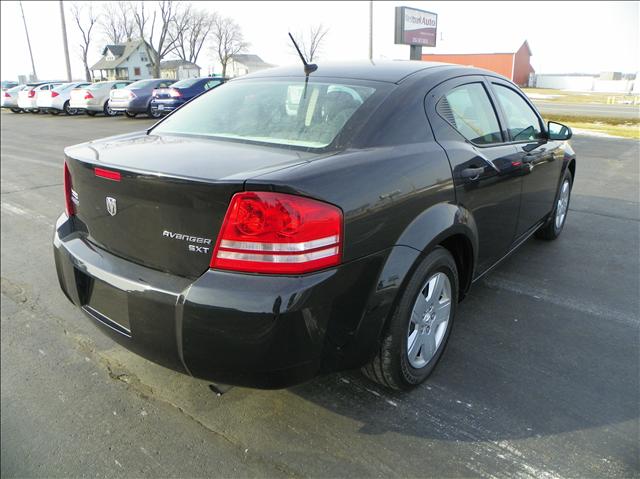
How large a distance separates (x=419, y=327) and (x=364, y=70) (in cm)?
152

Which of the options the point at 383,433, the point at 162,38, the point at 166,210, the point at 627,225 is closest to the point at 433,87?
the point at 166,210

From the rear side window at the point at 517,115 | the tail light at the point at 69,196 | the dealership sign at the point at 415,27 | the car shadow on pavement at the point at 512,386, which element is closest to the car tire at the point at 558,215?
the rear side window at the point at 517,115

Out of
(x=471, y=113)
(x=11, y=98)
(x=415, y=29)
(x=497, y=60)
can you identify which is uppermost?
(x=415, y=29)

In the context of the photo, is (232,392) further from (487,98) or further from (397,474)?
(487,98)

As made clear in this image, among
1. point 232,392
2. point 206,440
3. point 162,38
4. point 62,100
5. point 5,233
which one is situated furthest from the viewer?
point 162,38

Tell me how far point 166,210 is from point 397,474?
143 centimetres

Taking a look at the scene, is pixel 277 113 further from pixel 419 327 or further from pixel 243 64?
pixel 243 64

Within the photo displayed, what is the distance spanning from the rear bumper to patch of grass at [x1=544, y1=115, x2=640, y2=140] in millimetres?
13471

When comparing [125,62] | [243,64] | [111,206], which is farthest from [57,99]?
[243,64]

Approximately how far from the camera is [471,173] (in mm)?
2729

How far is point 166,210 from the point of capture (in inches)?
79.2

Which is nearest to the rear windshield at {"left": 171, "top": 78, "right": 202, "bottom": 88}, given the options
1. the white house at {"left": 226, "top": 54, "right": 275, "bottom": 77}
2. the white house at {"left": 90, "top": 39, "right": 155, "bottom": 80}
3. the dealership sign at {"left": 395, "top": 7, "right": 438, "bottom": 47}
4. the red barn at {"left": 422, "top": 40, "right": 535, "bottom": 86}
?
the dealership sign at {"left": 395, "top": 7, "right": 438, "bottom": 47}

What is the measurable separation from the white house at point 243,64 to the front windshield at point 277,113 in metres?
89.5

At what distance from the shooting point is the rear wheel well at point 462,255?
270 cm
